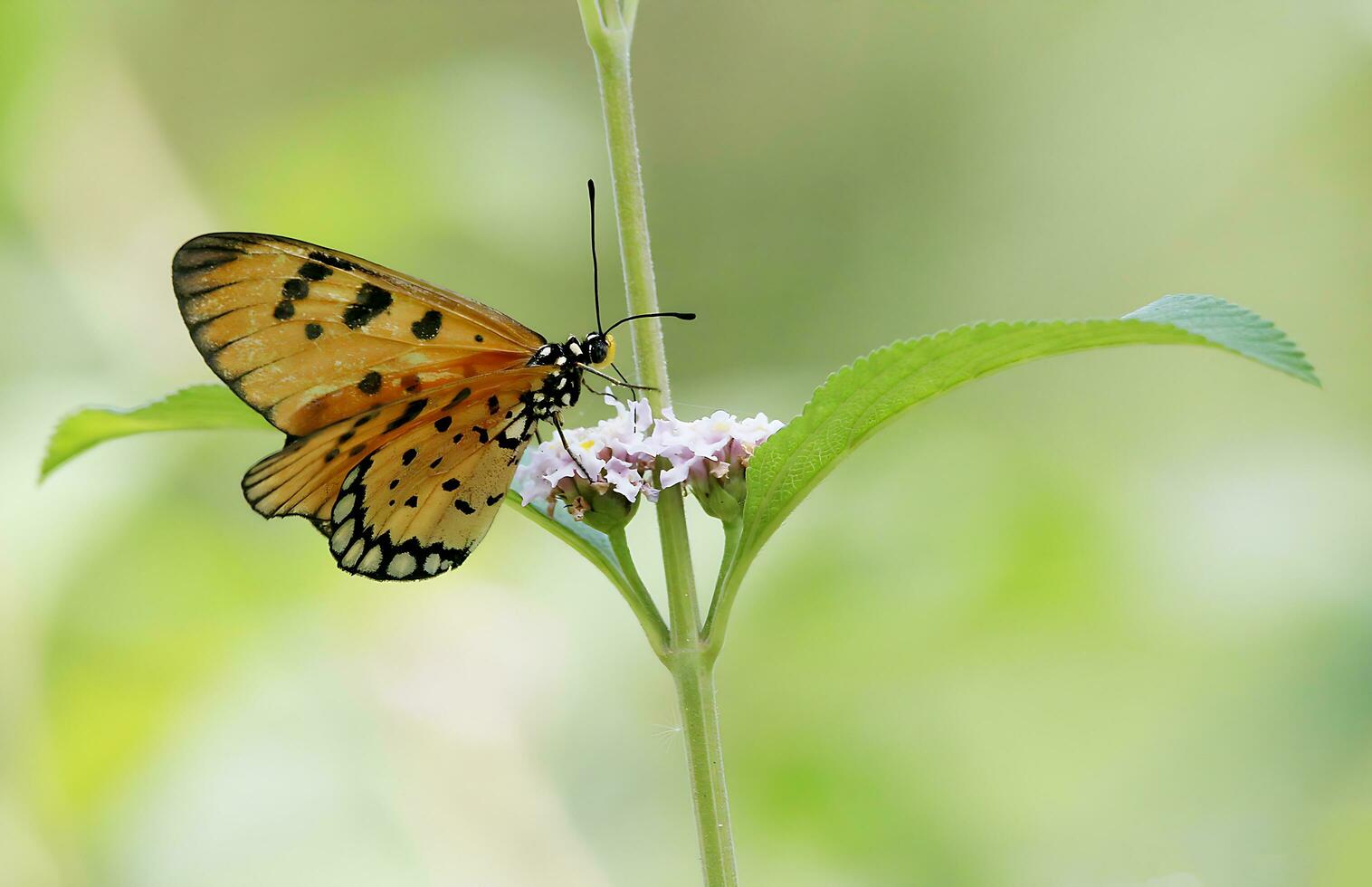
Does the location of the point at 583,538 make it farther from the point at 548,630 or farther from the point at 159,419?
the point at 548,630

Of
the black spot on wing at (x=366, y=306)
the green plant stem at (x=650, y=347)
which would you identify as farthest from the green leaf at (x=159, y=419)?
the green plant stem at (x=650, y=347)

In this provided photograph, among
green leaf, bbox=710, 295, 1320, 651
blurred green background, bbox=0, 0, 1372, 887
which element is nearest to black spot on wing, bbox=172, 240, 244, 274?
green leaf, bbox=710, 295, 1320, 651

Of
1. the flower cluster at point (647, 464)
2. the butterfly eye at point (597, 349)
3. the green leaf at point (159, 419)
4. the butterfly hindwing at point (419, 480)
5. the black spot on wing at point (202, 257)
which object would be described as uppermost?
the black spot on wing at point (202, 257)

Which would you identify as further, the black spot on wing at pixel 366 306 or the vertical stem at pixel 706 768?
the black spot on wing at pixel 366 306

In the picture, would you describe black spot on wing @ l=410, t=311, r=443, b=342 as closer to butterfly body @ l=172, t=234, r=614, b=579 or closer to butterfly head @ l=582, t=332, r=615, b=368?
butterfly body @ l=172, t=234, r=614, b=579

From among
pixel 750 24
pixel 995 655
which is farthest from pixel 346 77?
pixel 995 655

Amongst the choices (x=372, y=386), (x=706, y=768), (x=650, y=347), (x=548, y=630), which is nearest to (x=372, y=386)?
(x=372, y=386)

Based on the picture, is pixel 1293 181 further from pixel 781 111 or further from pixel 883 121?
pixel 781 111

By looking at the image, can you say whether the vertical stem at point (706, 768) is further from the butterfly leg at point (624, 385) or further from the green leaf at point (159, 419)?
the green leaf at point (159, 419)
